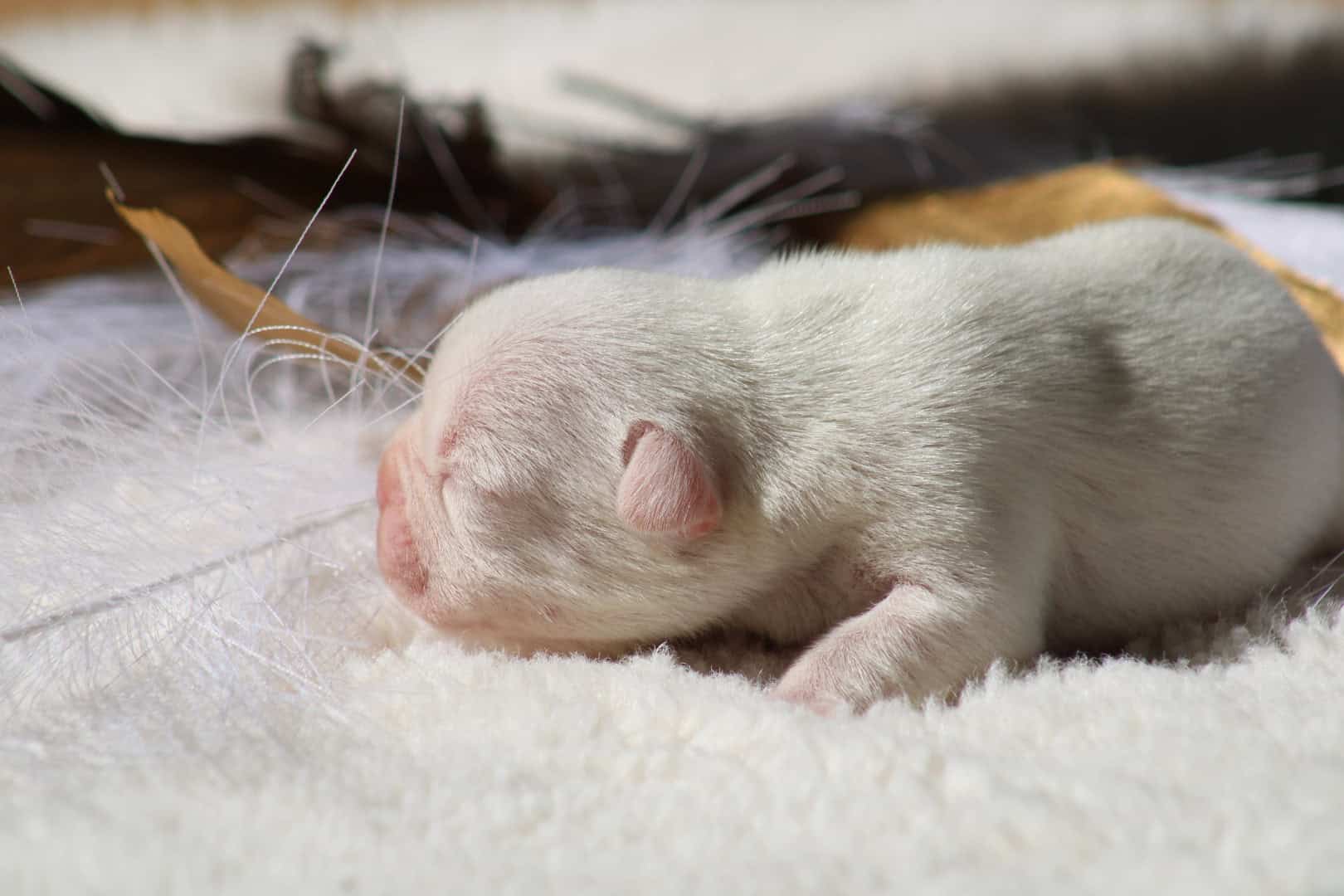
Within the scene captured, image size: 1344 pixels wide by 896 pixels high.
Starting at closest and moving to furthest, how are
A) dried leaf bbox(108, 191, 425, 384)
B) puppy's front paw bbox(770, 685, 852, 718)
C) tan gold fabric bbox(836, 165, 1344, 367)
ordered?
puppy's front paw bbox(770, 685, 852, 718), dried leaf bbox(108, 191, 425, 384), tan gold fabric bbox(836, 165, 1344, 367)

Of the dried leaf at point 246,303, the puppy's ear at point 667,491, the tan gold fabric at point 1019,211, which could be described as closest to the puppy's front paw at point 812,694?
the puppy's ear at point 667,491

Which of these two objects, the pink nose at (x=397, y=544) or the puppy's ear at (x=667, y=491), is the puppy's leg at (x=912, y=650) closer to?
the puppy's ear at (x=667, y=491)

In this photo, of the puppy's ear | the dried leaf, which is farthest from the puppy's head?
the dried leaf

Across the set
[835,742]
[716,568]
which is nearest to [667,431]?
[716,568]

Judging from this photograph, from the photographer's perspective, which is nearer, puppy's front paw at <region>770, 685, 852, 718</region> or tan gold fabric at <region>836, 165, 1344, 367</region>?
puppy's front paw at <region>770, 685, 852, 718</region>

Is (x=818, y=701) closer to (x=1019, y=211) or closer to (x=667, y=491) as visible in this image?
(x=667, y=491)

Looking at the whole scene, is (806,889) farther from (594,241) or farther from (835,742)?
(594,241)

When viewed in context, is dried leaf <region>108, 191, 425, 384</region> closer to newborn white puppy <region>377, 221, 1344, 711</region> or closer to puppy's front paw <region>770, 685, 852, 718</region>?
newborn white puppy <region>377, 221, 1344, 711</region>
